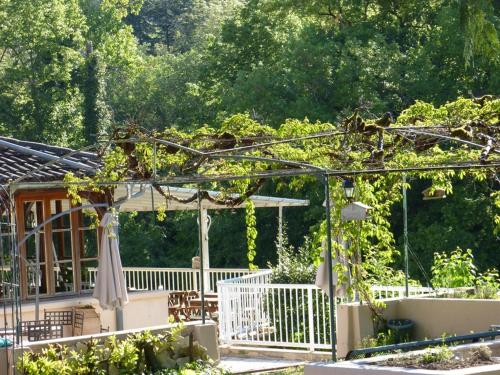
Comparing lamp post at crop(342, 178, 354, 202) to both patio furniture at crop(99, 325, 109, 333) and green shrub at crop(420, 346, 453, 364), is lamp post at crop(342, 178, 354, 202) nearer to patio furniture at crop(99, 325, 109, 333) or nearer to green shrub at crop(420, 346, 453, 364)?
green shrub at crop(420, 346, 453, 364)

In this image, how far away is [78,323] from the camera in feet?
50.4

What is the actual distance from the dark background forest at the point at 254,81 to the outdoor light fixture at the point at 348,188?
28.7 ft

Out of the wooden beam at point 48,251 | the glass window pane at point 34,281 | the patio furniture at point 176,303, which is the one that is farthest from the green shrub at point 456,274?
the glass window pane at point 34,281

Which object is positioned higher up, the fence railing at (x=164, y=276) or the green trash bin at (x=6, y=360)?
the fence railing at (x=164, y=276)

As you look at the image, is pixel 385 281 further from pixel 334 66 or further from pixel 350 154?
pixel 334 66

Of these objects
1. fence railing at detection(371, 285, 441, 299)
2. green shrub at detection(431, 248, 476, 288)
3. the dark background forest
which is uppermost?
the dark background forest

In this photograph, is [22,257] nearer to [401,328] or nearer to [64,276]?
[64,276]

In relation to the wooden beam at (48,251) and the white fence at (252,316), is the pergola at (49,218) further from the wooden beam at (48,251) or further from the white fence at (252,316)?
the white fence at (252,316)

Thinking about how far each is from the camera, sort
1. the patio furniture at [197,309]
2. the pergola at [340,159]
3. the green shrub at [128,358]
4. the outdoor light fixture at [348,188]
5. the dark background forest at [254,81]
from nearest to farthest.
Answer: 1. the pergola at [340,159]
2. the green shrub at [128,358]
3. the outdoor light fixture at [348,188]
4. the patio furniture at [197,309]
5. the dark background forest at [254,81]

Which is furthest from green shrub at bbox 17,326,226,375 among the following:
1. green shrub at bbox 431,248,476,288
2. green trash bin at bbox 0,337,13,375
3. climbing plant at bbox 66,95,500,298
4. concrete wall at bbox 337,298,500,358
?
green shrub at bbox 431,248,476,288

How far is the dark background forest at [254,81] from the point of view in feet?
88.4

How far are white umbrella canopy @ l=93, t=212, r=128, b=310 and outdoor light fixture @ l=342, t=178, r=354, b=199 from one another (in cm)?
338

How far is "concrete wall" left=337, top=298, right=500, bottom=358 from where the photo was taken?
12.7m

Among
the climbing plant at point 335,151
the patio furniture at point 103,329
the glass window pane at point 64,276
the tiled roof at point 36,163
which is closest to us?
the climbing plant at point 335,151
